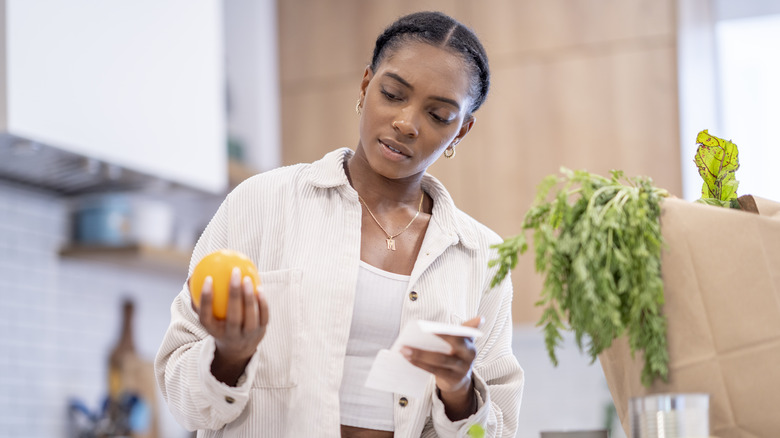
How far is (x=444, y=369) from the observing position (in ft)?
3.83

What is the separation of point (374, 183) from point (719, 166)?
561 millimetres

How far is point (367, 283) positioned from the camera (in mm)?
1375

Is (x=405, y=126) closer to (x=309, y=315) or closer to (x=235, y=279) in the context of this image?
(x=309, y=315)

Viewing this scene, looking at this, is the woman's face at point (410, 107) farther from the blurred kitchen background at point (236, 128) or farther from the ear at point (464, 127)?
the blurred kitchen background at point (236, 128)

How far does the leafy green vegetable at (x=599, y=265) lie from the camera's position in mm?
993

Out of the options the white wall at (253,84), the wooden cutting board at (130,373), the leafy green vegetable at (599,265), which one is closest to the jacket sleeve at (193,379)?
the leafy green vegetable at (599,265)

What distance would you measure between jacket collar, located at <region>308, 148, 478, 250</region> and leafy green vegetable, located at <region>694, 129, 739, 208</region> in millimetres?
440

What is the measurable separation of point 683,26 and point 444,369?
298 centimetres

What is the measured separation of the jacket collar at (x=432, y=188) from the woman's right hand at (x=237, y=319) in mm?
371

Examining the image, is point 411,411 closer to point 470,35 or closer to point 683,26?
point 470,35

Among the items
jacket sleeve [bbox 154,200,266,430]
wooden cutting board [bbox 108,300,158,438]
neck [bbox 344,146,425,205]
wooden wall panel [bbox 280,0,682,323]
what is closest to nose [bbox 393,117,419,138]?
neck [bbox 344,146,425,205]

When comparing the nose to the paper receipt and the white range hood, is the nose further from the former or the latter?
the white range hood

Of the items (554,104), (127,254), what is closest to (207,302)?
(127,254)

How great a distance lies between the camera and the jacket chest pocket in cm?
132
